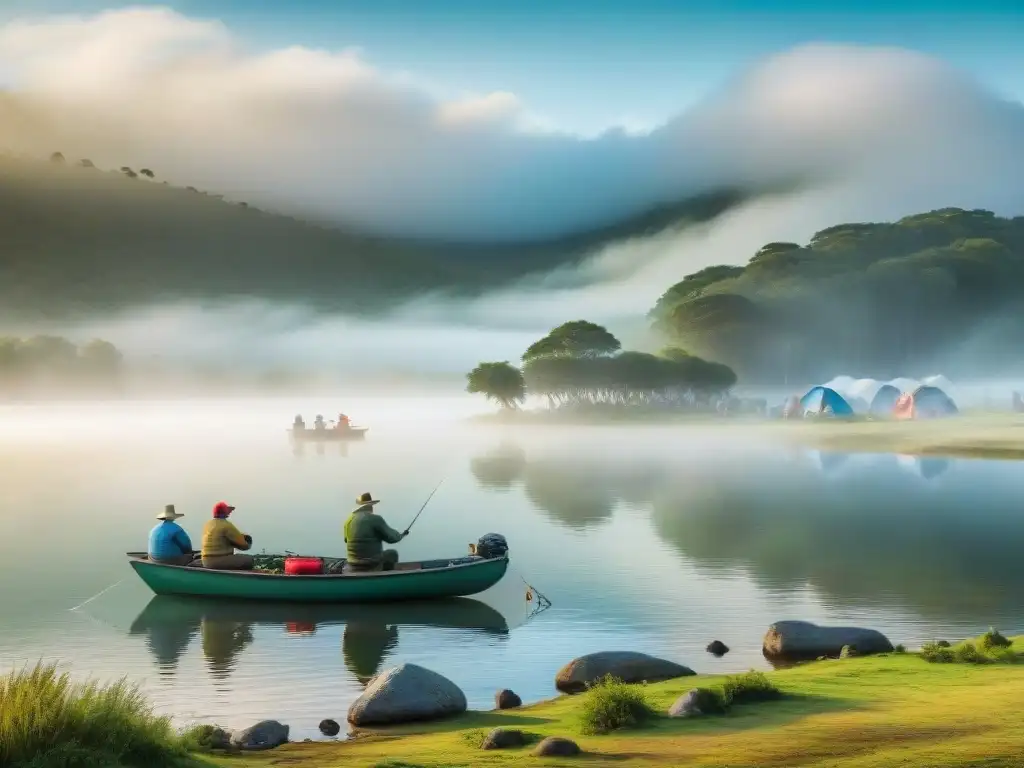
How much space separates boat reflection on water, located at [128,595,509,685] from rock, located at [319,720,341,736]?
18.4 feet

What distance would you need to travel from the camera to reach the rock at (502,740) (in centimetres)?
1519

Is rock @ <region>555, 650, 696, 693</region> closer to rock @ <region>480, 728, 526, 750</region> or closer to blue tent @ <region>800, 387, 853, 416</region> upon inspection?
rock @ <region>480, 728, 526, 750</region>

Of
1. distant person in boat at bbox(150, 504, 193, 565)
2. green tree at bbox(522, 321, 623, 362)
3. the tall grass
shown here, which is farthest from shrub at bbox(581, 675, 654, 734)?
green tree at bbox(522, 321, 623, 362)

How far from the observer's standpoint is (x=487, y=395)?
182500 mm

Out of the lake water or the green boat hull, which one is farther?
the green boat hull

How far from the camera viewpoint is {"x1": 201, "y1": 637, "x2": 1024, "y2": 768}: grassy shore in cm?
1382

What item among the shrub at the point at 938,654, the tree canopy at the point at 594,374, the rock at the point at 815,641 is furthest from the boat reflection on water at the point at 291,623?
the tree canopy at the point at 594,374

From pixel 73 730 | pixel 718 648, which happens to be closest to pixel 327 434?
pixel 718 648

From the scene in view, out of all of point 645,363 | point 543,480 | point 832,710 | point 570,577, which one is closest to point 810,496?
point 543,480

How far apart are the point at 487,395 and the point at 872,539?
139069 mm

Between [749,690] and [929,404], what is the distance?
414ft

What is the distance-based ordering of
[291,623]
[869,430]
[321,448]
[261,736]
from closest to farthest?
[261,736]
[291,623]
[869,430]
[321,448]

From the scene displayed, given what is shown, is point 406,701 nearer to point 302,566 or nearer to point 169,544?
point 302,566

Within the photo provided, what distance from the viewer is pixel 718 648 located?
24062 mm
